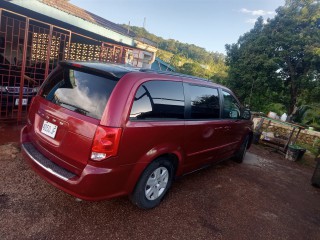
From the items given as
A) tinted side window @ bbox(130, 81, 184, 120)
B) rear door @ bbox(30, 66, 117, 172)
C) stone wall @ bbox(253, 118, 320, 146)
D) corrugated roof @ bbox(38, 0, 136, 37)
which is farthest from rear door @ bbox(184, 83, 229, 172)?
stone wall @ bbox(253, 118, 320, 146)

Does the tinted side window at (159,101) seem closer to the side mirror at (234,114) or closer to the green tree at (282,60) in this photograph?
the side mirror at (234,114)

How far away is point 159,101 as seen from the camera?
3025 mm

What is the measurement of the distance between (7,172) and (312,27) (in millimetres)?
13512

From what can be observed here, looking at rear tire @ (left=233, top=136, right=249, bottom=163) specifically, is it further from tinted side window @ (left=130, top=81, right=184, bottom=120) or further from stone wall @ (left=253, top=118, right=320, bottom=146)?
stone wall @ (left=253, top=118, right=320, bottom=146)

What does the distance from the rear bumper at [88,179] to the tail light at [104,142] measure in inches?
5.4

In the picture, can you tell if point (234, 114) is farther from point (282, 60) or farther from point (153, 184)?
point (282, 60)

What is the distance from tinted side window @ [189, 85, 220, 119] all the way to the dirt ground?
1.30 metres

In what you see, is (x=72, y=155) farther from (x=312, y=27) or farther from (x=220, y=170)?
(x=312, y=27)

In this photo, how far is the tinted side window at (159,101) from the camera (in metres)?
2.75

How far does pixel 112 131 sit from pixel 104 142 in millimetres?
135

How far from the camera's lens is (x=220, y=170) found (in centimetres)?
548

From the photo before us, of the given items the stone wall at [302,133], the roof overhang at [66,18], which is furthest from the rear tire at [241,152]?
the roof overhang at [66,18]

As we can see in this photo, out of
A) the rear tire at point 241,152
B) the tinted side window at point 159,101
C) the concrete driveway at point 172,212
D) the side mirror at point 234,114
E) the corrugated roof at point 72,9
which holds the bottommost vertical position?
the concrete driveway at point 172,212

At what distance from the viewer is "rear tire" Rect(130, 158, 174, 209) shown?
304 centimetres
